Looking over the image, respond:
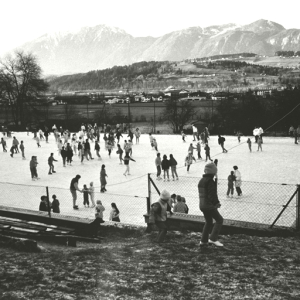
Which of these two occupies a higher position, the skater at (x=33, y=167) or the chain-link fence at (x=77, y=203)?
the skater at (x=33, y=167)

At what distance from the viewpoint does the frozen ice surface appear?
13148 millimetres

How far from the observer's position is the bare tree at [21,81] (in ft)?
171

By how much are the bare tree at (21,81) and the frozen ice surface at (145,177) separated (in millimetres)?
19911

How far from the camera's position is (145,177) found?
797 inches

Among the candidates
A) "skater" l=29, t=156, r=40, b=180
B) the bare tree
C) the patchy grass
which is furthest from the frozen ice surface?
the bare tree

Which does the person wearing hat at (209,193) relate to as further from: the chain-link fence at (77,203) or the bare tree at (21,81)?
the bare tree at (21,81)

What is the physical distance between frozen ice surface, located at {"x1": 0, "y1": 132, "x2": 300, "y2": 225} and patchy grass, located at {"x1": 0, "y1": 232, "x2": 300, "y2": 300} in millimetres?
3486

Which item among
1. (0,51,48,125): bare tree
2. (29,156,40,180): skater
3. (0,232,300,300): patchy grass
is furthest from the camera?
(0,51,48,125): bare tree

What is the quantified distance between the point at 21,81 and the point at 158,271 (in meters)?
51.2

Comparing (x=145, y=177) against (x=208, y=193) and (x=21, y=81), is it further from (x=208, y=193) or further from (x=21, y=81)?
(x=21, y=81)

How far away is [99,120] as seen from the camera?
2314 inches

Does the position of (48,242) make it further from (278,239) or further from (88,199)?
(88,199)

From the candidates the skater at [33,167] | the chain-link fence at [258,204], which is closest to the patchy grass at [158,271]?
the chain-link fence at [258,204]

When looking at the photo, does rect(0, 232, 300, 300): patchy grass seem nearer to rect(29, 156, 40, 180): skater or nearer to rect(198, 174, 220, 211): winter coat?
rect(198, 174, 220, 211): winter coat
